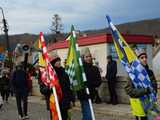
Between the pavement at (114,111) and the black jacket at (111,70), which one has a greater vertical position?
the black jacket at (111,70)

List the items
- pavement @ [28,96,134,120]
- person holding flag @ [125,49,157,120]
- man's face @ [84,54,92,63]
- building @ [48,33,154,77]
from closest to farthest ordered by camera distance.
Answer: person holding flag @ [125,49,157,120] < man's face @ [84,54,92,63] < pavement @ [28,96,134,120] < building @ [48,33,154,77]

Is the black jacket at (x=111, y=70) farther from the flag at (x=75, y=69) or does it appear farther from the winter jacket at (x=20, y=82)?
the flag at (x=75, y=69)

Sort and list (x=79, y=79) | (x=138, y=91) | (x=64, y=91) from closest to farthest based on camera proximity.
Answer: (x=138, y=91)
(x=64, y=91)
(x=79, y=79)

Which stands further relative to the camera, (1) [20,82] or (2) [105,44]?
(2) [105,44]

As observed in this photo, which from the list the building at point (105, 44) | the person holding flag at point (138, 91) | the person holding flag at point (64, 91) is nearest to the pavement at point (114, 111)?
the building at point (105, 44)

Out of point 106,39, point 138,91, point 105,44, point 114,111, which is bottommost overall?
point 114,111

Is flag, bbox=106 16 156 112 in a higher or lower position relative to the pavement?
higher

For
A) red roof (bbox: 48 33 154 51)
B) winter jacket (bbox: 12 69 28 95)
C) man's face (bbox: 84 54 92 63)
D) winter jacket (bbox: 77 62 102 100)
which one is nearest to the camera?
man's face (bbox: 84 54 92 63)

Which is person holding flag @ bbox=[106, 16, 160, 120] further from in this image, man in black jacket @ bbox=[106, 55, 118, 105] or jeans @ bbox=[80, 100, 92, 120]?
man in black jacket @ bbox=[106, 55, 118, 105]

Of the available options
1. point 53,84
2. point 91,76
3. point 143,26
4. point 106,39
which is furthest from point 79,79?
point 143,26

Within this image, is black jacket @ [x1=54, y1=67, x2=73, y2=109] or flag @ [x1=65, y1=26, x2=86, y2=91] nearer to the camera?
black jacket @ [x1=54, y1=67, x2=73, y2=109]

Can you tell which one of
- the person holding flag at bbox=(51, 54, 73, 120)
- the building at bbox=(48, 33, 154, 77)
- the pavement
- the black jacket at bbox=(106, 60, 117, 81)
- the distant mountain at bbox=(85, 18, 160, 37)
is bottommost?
the pavement

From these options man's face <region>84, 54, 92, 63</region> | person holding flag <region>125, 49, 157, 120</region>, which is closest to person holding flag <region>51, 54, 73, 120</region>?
man's face <region>84, 54, 92, 63</region>

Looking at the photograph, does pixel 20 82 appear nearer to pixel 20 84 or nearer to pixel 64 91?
pixel 20 84
